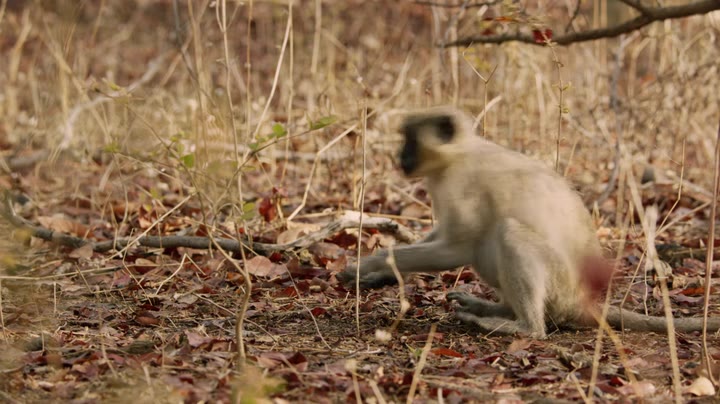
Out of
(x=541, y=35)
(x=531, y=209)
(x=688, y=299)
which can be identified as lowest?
(x=688, y=299)

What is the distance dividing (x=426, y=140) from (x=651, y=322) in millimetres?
1488

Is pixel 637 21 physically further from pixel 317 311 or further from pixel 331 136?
pixel 331 136

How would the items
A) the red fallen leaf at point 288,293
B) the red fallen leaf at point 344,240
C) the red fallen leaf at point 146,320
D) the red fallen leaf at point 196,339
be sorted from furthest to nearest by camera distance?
the red fallen leaf at point 344,240 < the red fallen leaf at point 288,293 < the red fallen leaf at point 146,320 < the red fallen leaf at point 196,339

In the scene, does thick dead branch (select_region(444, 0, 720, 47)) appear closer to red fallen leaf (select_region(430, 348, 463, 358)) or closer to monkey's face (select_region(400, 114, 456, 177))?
monkey's face (select_region(400, 114, 456, 177))

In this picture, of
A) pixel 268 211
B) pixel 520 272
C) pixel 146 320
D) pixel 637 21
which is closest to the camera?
pixel 520 272

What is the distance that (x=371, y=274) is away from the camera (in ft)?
15.9

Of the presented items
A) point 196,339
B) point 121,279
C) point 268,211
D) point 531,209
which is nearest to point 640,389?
point 531,209

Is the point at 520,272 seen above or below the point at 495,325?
above

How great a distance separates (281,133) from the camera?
4.44m

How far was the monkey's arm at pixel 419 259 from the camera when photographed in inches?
182

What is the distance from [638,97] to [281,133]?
577cm

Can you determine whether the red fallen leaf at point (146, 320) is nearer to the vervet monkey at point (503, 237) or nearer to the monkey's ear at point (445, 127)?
the vervet monkey at point (503, 237)

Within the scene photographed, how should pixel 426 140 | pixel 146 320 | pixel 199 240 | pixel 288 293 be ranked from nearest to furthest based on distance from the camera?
pixel 146 320 → pixel 426 140 → pixel 288 293 → pixel 199 240

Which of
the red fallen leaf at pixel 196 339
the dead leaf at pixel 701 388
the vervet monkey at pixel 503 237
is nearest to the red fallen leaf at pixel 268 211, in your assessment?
the vervet monkey at pixel 503 237
